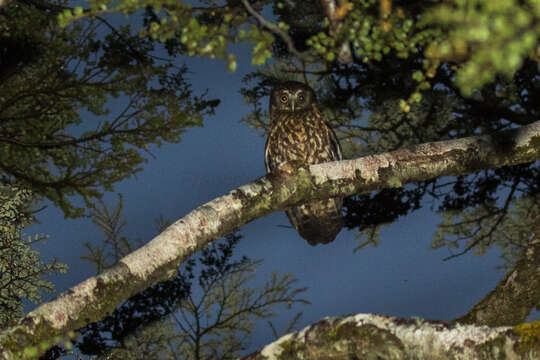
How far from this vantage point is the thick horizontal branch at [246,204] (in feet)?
8.18

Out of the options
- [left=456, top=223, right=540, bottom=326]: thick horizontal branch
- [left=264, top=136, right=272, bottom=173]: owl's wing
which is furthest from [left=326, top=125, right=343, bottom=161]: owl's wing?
[left=456, top=223, right=540, bottom=326]: thick horizontal branch

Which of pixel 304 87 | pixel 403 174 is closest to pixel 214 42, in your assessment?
pixel 403 174

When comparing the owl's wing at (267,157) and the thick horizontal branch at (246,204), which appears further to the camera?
the owl's wing at (267,157)

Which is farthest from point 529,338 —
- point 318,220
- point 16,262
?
point 16,262

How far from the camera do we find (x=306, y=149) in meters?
5.07

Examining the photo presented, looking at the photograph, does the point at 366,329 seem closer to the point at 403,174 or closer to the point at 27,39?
the point at 403,174

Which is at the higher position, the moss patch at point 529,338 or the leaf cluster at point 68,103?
the leaf cluster at point 68,103

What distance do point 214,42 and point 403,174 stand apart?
6.80ft

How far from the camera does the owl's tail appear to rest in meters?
5.05

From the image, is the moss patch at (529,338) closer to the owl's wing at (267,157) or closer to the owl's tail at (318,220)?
the owl's tail at (318,220)

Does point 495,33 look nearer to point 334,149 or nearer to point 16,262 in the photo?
point 334,149

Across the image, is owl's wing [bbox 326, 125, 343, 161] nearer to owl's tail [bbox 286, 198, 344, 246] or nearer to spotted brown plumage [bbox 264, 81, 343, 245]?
spotted brown plumage [bbox 264, 81, 343, 245]

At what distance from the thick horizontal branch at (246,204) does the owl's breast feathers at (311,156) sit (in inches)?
59.5

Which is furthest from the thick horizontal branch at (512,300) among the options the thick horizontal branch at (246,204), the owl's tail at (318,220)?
the owl's tail at (318,220)
